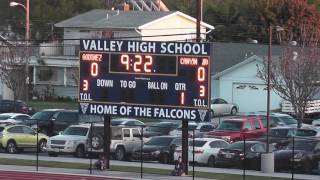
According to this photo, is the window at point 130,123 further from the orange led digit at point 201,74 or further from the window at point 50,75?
the window at point 50,75

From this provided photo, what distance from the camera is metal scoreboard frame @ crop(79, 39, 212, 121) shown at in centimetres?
2909

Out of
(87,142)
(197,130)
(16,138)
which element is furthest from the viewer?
(197,130)

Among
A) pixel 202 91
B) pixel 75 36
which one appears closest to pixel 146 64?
pixel 202 91

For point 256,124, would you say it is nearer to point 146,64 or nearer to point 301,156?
point 301,156

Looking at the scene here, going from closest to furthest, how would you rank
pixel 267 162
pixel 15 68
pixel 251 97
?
pixel 267 162
pixel 251 97
pixel 15 68

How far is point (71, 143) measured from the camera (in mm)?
37406

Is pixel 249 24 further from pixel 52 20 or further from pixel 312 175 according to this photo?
pixel 312 175

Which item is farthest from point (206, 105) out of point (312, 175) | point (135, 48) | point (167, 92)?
point (312, 175)

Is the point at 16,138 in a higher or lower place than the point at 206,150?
higher

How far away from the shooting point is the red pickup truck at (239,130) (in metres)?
39.3

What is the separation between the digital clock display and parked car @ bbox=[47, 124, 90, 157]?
26.3ft

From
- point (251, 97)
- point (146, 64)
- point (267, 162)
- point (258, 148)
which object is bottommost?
point (267, 162)

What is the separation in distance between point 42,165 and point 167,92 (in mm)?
7644

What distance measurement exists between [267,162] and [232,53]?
39217 mm
